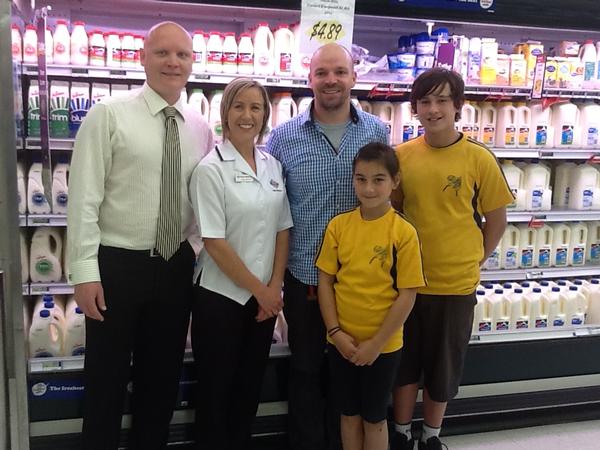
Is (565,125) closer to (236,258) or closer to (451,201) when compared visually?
(451,201)

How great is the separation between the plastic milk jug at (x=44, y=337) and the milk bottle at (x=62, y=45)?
3.97ft

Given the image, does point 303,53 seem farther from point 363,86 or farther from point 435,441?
point 435,441

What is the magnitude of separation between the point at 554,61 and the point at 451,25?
637mm

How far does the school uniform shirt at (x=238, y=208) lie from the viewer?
2.21m

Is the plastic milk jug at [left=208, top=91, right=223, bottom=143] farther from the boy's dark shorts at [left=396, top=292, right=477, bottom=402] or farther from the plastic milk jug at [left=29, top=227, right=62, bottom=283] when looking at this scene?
the boy's dark shorts at [left=396, top=292, right=477, bottom=402]

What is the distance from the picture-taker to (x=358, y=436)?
2432mm

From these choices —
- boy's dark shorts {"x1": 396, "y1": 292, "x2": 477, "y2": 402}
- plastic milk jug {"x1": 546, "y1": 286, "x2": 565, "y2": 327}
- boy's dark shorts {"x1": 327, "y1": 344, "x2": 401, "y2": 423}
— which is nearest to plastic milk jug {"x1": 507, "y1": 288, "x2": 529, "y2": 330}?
plastic milk jug {"x1": 546, "y1": 286, "x2": 565, "y2": 327}

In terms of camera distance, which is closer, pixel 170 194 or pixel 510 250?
pixel 170 194

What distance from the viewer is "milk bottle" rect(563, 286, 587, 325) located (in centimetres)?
360

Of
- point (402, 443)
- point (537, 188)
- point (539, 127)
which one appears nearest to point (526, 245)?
point (537, 188)

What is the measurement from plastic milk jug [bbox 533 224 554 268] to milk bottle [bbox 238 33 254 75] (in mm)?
2055

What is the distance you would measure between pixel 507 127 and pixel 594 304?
1.28 metres

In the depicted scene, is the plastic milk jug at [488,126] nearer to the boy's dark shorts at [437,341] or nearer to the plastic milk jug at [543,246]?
the plastic milk jug at [543,246]

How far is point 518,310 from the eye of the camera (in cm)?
354
